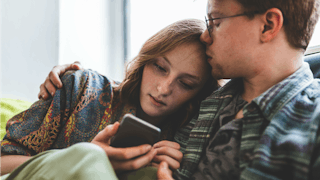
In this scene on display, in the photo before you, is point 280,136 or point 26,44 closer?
point 280,136

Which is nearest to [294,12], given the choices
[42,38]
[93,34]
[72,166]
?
[72,166]

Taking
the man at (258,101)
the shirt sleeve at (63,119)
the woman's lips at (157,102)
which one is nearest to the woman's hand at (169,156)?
the man at (258,101)

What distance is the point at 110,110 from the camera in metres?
0.85

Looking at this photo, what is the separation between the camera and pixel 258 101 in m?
0.53

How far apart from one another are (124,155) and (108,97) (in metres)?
0.39

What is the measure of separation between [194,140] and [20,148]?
0.60 metres

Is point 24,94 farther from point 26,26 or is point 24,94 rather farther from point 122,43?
point 122,43

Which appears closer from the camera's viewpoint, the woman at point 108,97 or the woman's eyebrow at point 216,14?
the woman's eyebrow at point 216,14

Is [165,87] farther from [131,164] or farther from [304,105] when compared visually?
[304,105]

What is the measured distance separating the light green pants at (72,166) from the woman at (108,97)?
0.32 m

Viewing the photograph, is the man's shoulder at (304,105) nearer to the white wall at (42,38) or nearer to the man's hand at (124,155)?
the man's hand at (124,155)

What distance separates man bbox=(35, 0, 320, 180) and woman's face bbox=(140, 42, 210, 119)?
0.08 metres

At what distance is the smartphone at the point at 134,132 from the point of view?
0.48 meters

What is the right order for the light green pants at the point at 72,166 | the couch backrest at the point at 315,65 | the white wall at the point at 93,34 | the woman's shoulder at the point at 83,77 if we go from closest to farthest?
1. the light green pants at the point at 72,166
2. the couch backrest at the point at 315,65
3. the woman's shoulder at the point at 83,77
4. the white wall at the point at 93,34
